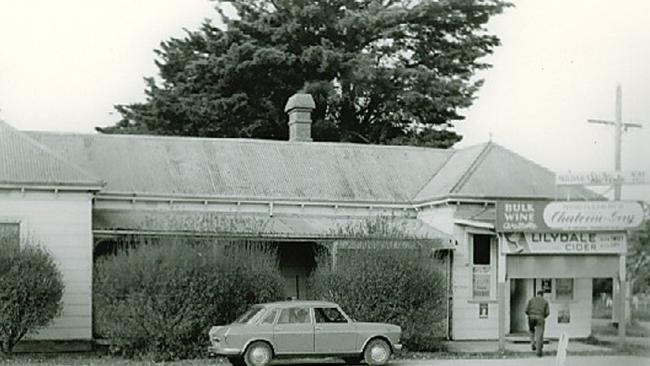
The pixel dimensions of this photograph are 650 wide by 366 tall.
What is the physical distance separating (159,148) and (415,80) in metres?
16.1

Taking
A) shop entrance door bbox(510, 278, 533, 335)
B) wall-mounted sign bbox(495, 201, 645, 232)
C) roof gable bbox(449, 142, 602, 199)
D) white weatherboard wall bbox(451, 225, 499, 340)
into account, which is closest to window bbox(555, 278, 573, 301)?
shop entrance door bbox(510, 278, 533, 335)

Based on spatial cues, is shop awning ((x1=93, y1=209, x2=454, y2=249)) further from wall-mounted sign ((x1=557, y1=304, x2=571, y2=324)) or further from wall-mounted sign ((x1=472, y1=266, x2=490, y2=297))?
wall-mounted sign ((x1=557, y1=304, x2=571, y2=324))

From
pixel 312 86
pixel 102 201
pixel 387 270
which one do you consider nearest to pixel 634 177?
pixel 387 270

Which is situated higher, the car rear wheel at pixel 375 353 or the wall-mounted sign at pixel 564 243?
the wall-mounted sign at pixel 564 243

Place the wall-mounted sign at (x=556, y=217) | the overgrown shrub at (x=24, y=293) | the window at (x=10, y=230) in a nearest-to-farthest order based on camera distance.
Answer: the wall-mounted sign at (x=556, y=217), the overgrown shrub at (x=24, y=293), the window at (x=10, y=230)

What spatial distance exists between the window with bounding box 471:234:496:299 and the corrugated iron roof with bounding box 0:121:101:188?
33.9 ft

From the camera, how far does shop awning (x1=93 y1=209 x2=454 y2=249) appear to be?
25.6m

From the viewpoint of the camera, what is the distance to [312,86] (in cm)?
4272

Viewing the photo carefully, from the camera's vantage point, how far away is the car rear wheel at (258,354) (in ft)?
67.3

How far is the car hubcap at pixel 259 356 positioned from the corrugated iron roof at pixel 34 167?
7.08 metres

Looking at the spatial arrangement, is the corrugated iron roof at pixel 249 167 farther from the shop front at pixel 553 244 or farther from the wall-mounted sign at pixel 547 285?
the shop front at pixel 553 244

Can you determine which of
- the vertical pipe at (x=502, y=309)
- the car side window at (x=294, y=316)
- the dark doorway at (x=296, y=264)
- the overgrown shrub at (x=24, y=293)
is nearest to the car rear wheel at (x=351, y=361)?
the car side window at (x=294, y=316)

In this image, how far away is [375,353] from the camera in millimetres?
21234

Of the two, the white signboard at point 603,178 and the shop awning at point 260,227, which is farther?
the shop awning at point 260,227
